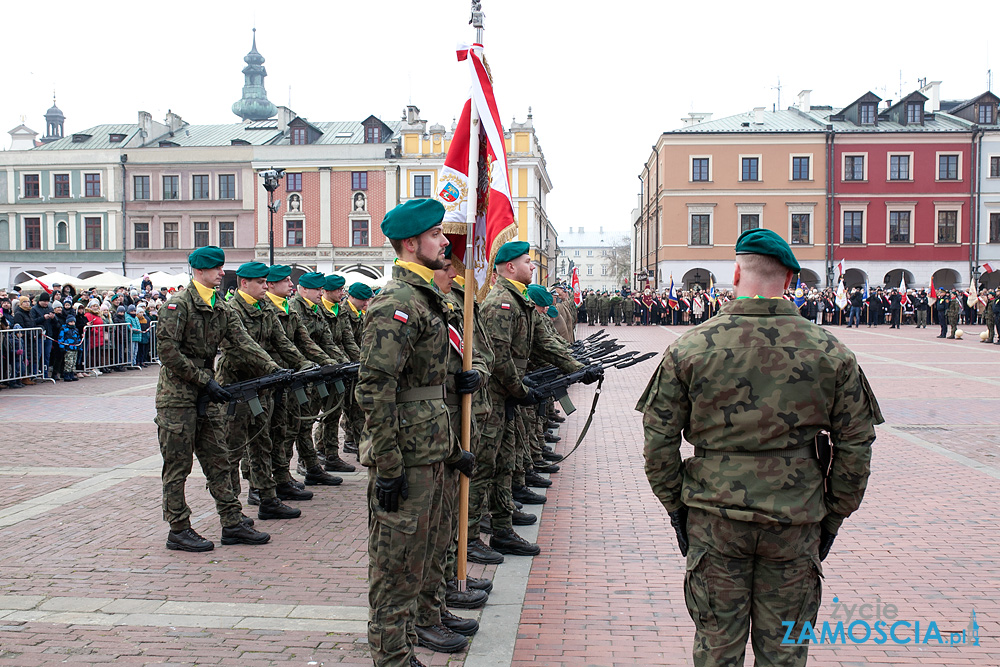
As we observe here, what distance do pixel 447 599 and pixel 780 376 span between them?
2805 millimetres

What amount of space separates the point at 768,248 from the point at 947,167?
57733mm

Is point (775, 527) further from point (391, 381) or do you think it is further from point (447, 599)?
point (447, 599)

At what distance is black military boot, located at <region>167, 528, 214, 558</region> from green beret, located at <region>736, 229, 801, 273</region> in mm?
4750

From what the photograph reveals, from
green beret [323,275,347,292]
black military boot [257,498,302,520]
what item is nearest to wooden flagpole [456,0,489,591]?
black military boot [257,498,302,520]

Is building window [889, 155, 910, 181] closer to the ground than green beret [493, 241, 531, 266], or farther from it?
farther from it

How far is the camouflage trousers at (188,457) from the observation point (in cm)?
613

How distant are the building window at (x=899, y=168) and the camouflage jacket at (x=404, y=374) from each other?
184 ft

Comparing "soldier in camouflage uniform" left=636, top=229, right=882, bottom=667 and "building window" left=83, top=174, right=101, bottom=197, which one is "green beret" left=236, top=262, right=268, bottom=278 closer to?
"soldier in camouflage uniform" left=636, top=229, right=882, bottom=667

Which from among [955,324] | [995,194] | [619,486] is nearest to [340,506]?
[619,486]

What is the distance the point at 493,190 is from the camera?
215 inches

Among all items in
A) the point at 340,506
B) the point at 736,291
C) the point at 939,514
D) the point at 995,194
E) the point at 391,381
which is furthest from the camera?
the point at 995,194

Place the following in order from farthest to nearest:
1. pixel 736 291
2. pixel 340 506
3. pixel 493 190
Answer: pixel 340 506 → pixel 493 190 → pixel 736 291

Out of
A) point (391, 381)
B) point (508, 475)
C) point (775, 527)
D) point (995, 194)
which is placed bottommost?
point (508, 475)

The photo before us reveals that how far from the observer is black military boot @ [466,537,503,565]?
233 inches
